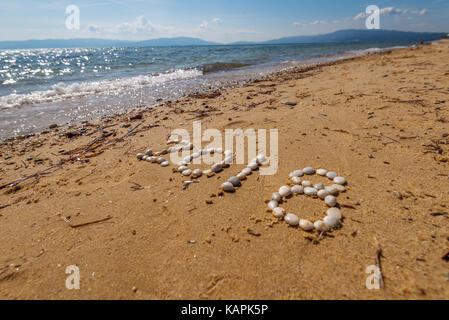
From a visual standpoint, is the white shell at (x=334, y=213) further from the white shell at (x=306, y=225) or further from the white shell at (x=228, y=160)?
the white shell at (x=228, y=160)

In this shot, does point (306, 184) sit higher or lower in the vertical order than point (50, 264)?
higher

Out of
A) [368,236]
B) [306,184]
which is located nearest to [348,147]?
[306,184]

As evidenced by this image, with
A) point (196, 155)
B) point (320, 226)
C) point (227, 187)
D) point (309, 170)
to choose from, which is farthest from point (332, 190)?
point (196, 155)

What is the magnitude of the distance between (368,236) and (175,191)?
207 centimetres

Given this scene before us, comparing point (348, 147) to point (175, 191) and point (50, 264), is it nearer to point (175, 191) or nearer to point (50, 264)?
point (175, 191)

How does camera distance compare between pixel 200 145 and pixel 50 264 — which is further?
pixel 200 145

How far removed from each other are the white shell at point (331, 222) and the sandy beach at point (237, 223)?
0.07 metres

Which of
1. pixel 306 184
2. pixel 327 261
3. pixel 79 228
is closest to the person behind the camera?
pixel 327 261

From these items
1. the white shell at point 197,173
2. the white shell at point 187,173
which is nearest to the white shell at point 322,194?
the white shell at point 197,173

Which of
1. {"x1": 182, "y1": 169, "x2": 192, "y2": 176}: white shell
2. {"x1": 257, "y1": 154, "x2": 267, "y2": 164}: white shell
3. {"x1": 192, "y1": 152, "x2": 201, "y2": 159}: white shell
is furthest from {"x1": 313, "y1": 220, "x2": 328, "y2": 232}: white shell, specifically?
{"x1": 192, "y1": 152, "x2": 201, "y2": 159}: white shell

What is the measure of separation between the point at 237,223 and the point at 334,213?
94 cm

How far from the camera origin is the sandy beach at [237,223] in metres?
1.67

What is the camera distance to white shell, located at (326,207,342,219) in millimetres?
2148

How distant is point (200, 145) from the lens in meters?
4.10
